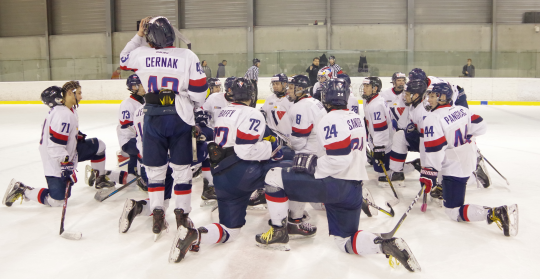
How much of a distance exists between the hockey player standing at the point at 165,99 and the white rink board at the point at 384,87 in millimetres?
10705

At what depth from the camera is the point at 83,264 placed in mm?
2896

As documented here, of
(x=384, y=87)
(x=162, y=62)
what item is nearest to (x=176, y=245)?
(x=162, y=62)

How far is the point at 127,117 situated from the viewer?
15.7 feet

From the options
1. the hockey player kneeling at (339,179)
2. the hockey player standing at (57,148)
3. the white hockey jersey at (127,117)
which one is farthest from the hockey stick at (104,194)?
the hockey player kneeling at (339,179)

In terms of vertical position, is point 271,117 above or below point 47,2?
below

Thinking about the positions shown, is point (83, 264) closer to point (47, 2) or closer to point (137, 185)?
point (137, 185)

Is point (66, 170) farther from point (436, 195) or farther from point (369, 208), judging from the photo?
point (436, 195)

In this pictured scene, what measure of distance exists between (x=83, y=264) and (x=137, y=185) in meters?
1.97

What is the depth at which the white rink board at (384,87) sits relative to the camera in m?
13.0

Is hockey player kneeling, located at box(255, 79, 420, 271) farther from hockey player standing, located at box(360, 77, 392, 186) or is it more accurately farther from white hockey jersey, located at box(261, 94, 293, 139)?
hockey player standing, located at box(360, 77, 392, 186)

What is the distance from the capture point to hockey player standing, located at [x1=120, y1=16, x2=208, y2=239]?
323 cm

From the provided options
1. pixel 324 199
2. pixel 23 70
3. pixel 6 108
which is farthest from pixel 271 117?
pixel 23 70

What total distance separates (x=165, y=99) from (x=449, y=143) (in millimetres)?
2316

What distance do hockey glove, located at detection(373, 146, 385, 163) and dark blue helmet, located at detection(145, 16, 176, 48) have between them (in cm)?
257
